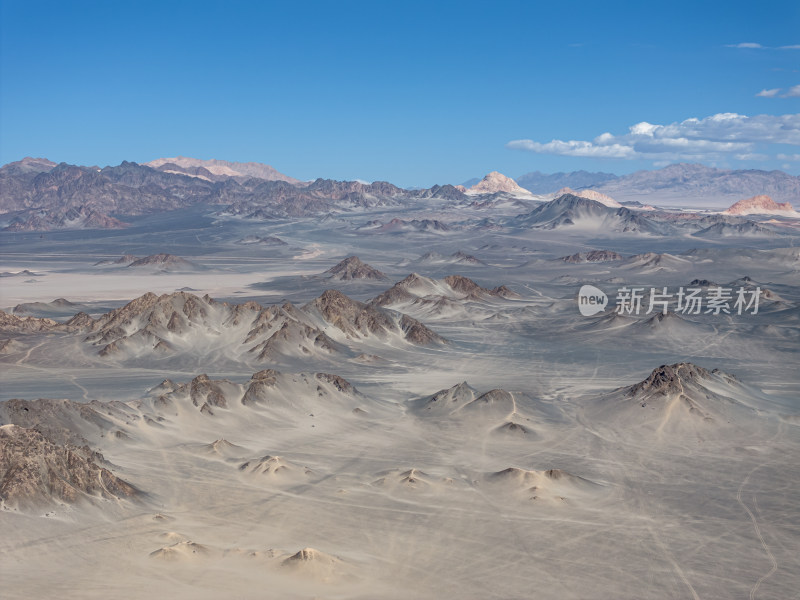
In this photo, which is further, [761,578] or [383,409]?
[383,409]

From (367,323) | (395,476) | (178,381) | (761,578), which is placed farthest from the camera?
(367,323)

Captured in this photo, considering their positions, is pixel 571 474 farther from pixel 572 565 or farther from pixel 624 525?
pixel 572 565

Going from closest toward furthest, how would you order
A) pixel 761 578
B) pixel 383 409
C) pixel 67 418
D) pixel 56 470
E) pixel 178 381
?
pixel 761 578 → pixel 56 470 → pixel 67 418 → pixel 383 409 → pixel 178 381

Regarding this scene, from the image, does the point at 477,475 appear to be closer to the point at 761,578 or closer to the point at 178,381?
the point at 761,578

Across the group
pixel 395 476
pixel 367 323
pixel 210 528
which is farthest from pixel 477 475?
pixel 367 323

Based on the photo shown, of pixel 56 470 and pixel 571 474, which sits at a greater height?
pixel 56 470

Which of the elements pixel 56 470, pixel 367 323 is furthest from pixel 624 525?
pixel 367 323
